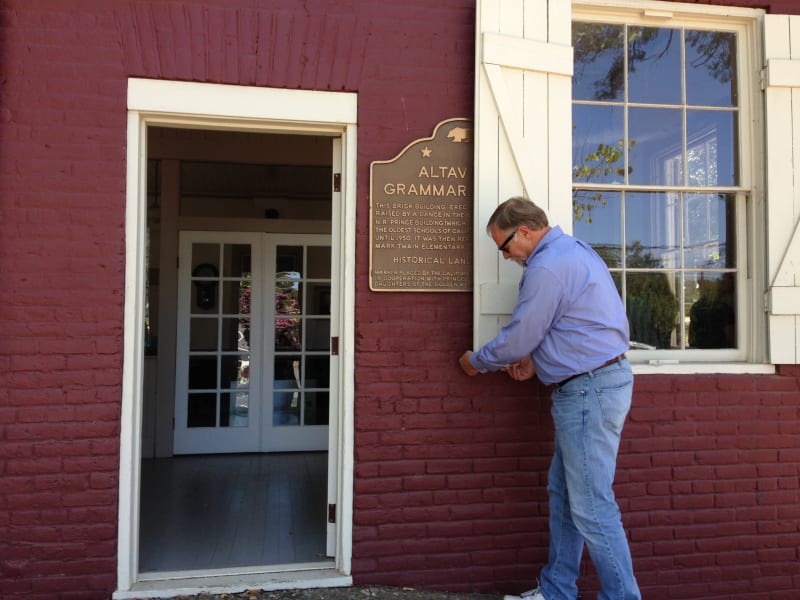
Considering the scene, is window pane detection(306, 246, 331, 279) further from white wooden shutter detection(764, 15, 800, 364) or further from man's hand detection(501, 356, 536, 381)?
A: white wooden shutter detection(764, 15, 800, 364)

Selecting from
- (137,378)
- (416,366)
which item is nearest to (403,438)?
(416,366)

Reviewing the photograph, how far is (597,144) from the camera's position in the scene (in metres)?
3.63

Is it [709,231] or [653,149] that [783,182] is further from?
[653,149]

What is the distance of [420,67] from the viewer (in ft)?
10.8

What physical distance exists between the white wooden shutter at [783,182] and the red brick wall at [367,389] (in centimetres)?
28

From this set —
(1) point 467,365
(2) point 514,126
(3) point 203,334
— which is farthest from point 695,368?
(3) point 203,334

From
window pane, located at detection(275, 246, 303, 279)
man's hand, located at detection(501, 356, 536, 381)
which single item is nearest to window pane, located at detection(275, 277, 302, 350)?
window pane, located at detection(275, 246, 303, 279)

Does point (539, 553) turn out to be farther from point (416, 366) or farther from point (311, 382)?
point (311, 382)

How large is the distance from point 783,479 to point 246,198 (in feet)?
17.0

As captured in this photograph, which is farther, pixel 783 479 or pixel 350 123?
pixel 783 479

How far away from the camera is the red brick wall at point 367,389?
2.96 metres

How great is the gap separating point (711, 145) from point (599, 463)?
7.19ft

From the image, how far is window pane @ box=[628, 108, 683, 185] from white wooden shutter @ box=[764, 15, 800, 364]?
49 cm

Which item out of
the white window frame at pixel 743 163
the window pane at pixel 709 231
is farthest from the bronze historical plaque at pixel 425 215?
the window pane at pixel 709 231
